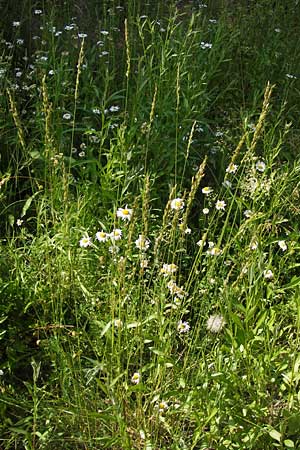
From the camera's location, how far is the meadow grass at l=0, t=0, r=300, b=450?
2.11 m

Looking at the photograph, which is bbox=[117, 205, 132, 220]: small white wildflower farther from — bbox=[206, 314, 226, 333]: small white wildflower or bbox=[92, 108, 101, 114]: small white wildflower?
bbox=[92, 108, 101, 114]: small white wildflower

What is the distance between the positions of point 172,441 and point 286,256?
91cm

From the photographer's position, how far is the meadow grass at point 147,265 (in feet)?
6.91

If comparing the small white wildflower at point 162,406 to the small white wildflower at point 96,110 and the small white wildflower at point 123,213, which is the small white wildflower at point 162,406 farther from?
the small white wildflower at point 96,110

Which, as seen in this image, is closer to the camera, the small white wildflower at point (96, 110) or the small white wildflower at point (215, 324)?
the small white wildflower at point (215, 324)

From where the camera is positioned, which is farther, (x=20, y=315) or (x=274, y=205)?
(x=274, y=205)

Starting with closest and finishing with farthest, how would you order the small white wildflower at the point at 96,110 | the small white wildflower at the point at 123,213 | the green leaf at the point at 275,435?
the green leaf at the point at 275,435
the small white wildflower at the point at 123,213
the small white wildflower at the point at 96,110

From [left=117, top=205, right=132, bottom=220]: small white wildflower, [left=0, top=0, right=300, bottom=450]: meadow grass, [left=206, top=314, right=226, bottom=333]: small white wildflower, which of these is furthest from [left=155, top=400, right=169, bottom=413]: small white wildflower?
[left=117, top=205, right=132, bottom=220]: small white wildflower

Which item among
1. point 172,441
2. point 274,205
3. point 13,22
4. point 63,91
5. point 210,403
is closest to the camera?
point 210,403

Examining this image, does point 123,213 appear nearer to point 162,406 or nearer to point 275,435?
point 162,406

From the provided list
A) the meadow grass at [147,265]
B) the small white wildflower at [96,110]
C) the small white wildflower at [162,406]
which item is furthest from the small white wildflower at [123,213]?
the small white wildflower at [96,110]

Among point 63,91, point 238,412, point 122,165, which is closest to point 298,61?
point 63,91

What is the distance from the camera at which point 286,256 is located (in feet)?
9.02

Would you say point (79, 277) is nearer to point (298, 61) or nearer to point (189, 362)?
point (189, 362)
